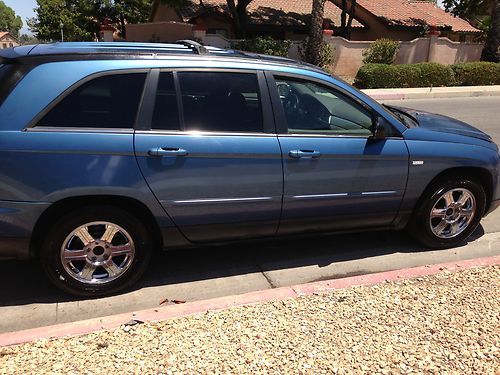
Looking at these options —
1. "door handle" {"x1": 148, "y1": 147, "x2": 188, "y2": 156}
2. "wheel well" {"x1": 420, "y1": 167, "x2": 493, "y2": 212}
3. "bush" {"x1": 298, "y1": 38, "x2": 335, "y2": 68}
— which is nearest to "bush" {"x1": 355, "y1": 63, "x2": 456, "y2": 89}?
"bush" {"x1": 298, "y1": 38, "x2": 335, "y2": 68}

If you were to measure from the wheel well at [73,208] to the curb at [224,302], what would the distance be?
0.60 meters

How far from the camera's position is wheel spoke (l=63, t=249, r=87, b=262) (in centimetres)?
343

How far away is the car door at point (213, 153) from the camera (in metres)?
3.46

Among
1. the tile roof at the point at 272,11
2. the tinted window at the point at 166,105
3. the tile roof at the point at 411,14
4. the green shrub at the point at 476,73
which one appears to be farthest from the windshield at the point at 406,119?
the tile roof at the point at 411,14

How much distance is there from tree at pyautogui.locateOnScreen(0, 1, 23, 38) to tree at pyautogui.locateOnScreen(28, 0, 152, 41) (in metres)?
106

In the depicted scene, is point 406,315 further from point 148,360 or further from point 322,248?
point 148,360

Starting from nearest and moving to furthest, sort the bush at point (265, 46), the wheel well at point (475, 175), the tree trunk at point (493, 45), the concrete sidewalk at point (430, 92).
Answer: the wheel well at point (475, 175), the concrete sidewalk at point (430, 92), the bush at point (265, 46), the tree trunk at point (493, 45)

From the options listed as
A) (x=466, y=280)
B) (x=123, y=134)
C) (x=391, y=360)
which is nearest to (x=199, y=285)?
(x=123, y=134)

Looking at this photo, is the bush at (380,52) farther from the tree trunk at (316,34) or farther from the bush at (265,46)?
the bush at (265,46)

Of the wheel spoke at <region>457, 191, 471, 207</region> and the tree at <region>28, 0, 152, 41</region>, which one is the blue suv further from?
the tree at <region>28, 0, 152, 41</region>

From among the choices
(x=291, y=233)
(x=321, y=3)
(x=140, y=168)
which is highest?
(x=321, y=3)

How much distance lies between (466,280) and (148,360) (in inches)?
98.8

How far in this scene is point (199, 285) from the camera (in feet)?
12.9

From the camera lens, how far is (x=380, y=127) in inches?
157
